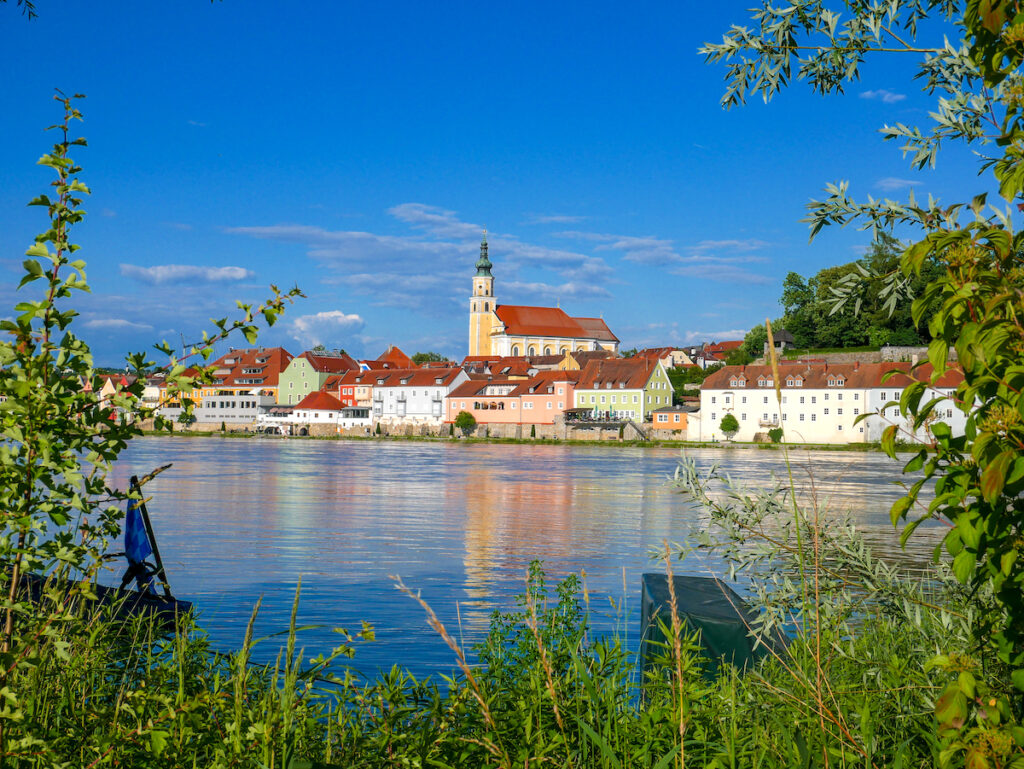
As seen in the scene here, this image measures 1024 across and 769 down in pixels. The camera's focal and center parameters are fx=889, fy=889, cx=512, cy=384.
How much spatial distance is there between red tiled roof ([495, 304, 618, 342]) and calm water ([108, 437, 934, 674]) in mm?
107214

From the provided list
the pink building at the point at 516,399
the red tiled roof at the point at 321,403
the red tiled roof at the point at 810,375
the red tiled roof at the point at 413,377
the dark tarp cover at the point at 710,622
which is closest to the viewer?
the dark tarp cover at the point at 710,622

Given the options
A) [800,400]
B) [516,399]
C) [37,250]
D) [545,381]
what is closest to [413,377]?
[516,399]

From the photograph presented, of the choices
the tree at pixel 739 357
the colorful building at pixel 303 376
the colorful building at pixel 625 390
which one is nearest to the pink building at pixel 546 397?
the colorful building at pixel 625 390

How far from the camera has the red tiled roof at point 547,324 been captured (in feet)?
479

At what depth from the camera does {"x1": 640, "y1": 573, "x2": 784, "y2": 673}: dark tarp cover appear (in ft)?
19.6

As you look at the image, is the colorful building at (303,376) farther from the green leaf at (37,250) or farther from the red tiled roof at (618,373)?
the green leaf at (37,250)

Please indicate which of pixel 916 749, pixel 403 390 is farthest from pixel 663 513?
pixel 403 390

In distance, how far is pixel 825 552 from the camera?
5.29 m

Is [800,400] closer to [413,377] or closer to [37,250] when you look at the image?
[413,377]

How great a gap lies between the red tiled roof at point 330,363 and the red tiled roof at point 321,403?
1065 centimetres

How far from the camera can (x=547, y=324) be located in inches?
5846

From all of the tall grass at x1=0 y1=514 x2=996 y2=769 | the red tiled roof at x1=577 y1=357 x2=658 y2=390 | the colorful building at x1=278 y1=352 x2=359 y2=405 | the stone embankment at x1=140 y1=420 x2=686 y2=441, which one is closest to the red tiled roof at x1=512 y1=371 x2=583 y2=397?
the red tiled roof at x1=577 y1=357 x2=658 y2=390

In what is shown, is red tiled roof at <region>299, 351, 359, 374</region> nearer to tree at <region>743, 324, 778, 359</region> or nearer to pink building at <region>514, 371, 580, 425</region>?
pink building at <region>514, 371, 580, 425</region>

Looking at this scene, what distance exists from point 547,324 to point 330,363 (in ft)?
127
